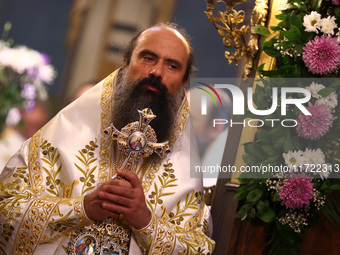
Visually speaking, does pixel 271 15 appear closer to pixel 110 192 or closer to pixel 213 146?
pixel 213 146

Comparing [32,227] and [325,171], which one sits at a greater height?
[325,171]

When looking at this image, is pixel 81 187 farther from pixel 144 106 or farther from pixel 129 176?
pixel 144 106

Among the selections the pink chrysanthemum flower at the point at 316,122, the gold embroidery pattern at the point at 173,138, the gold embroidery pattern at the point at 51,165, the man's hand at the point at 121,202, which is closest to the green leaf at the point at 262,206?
the pink chrysanthemum flower at the point at 316,122

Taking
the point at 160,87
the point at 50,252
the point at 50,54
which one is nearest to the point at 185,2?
the point at 50,54

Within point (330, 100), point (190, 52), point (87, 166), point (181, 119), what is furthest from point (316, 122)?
point (87, 166)

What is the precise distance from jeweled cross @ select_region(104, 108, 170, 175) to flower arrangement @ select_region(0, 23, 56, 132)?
2.20ft

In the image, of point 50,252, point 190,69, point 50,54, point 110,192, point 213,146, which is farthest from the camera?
point 50,54

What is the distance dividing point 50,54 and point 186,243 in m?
2.55

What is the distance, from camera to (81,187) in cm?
273

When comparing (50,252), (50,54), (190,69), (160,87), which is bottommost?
(50,252)

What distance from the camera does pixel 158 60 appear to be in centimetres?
297

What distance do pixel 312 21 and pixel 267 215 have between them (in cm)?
112

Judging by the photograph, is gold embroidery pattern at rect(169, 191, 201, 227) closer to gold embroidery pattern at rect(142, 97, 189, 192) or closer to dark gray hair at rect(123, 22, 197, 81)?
gold embroidery pattern at rect(142, 97, 189, 192)

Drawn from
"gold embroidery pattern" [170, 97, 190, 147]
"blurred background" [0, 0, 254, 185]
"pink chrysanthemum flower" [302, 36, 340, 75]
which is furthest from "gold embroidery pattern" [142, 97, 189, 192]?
"blurred background" [0, 0, 254, 185]
